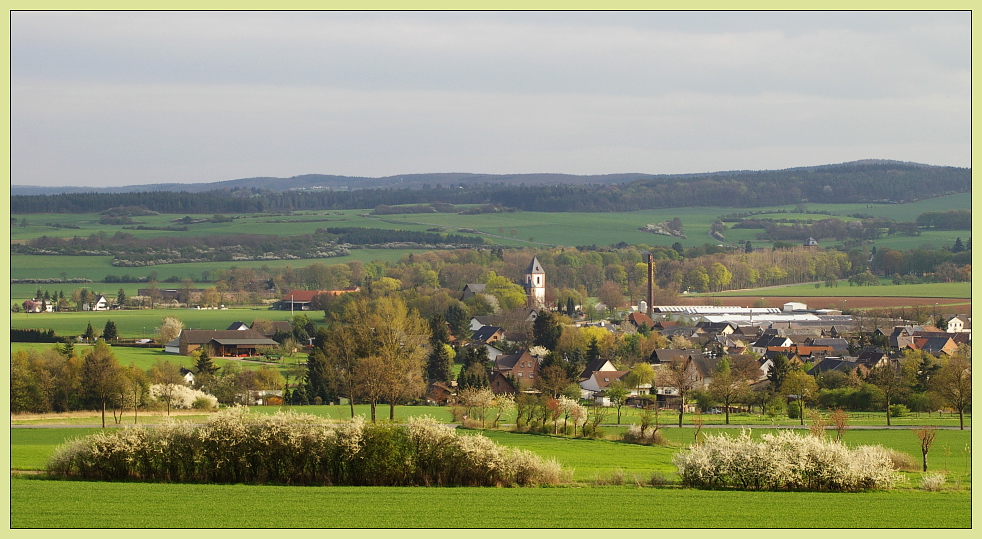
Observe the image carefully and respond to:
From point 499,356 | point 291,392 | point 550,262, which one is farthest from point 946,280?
point 291,392

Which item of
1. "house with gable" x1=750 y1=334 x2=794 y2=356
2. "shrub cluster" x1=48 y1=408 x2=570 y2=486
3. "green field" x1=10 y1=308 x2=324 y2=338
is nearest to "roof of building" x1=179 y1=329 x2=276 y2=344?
"green field" x1=10 y1=308 x2=324 y2=338

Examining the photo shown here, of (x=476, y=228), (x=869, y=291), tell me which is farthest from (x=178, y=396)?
(x=476, y=228)

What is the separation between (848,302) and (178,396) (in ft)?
221

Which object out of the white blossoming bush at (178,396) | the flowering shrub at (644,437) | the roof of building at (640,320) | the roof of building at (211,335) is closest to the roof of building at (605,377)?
the white blossoming bush at (178,396)

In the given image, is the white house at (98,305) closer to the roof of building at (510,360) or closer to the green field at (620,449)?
the roof of building at (510,360)

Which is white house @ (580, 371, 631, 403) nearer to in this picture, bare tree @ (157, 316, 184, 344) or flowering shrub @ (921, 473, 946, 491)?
bare tree @ (157, 316, 184, 344)

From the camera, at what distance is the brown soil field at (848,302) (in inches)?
3429

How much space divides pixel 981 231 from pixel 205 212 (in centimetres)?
16231

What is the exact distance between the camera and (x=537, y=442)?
32.8m

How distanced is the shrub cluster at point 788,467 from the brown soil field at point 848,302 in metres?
65.1

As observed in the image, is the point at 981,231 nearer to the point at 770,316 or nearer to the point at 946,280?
the point at 770,316

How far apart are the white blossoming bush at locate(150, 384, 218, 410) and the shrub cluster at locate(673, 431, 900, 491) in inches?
977

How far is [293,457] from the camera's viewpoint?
73.6ft

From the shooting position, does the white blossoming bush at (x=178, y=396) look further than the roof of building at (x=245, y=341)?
No
